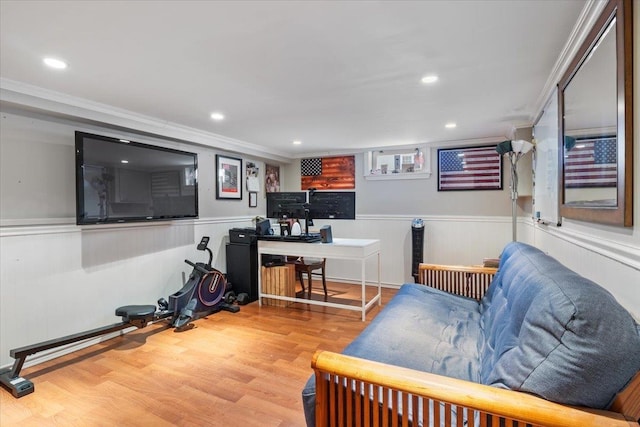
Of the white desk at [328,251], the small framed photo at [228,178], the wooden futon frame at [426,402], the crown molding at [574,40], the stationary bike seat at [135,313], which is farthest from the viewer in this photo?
the small framed photo at [228,178]

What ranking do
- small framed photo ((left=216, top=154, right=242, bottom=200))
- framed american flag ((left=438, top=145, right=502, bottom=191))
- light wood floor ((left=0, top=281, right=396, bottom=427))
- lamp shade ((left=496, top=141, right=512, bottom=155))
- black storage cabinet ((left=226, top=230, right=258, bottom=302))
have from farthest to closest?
small framed photo ((left=216, top=154, right=242, bottom=200)) → framed american flag ((left=438, top=145, right=502, bottom=191)) → black storage cabinet ((left=226, top=230, right=258, bottom=302)) → lamp shade ((left=496, top=141, right=512, bottom=155)) → light wood floor ((left=0, top=281, right=396, bottom=427))

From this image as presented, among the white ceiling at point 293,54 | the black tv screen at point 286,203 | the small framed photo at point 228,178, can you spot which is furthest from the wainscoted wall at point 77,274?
the white ceiling at point 293,54

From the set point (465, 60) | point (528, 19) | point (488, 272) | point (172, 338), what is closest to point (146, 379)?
point (172, 338)

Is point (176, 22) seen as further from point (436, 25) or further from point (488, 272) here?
point (488, 272)

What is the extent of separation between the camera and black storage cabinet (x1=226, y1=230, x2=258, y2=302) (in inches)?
166

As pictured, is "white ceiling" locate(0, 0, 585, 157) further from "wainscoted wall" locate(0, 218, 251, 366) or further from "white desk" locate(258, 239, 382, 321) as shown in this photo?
"white desk" locate(258, 239, 382, 321)

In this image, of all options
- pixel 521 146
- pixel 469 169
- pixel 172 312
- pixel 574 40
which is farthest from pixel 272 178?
pixel 574 40

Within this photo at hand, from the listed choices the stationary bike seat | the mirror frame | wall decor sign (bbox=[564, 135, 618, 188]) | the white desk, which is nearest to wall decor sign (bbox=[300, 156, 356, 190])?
the white desk

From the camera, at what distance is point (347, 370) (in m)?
1.16

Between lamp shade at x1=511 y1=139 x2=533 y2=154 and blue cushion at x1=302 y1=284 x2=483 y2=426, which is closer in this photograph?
blue cushion at x1=302 y1=284 x2=483 y2=426

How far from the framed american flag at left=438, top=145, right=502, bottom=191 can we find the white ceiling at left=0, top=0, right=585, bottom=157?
1202 mm

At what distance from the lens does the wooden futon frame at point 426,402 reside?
A: 0.86 m

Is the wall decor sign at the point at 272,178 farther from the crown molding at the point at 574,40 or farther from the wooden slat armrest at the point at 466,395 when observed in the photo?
the wooden slat armrest at the point at 466,395

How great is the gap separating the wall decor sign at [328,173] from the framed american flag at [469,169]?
1418mm
